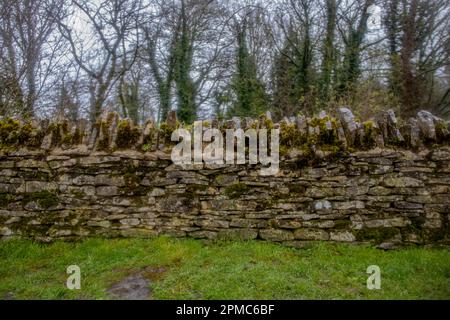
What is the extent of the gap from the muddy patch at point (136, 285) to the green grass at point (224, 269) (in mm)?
81

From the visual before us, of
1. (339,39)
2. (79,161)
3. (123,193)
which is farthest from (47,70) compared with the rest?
(339,39)

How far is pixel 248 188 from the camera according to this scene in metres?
4.74

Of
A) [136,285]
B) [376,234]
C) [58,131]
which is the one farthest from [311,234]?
[58,131]

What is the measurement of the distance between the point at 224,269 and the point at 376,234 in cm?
233

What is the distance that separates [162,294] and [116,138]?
2.68 m

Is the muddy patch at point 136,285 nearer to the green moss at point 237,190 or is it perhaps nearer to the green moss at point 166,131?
the green moss at point 237,190

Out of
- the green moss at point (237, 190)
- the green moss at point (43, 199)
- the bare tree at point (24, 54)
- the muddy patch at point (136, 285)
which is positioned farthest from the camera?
the bare tree at point (24, 54)

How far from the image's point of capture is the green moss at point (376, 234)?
4508mm

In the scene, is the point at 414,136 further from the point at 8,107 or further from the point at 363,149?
the point at 8,107

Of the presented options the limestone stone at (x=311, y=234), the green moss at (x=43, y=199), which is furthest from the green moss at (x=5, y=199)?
the limestone stone at (x=311, y=234)

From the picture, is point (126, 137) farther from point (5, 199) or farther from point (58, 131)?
point (5, 199)

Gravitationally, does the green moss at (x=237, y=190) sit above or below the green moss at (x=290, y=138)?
below

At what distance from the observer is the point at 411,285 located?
3.48 meters
